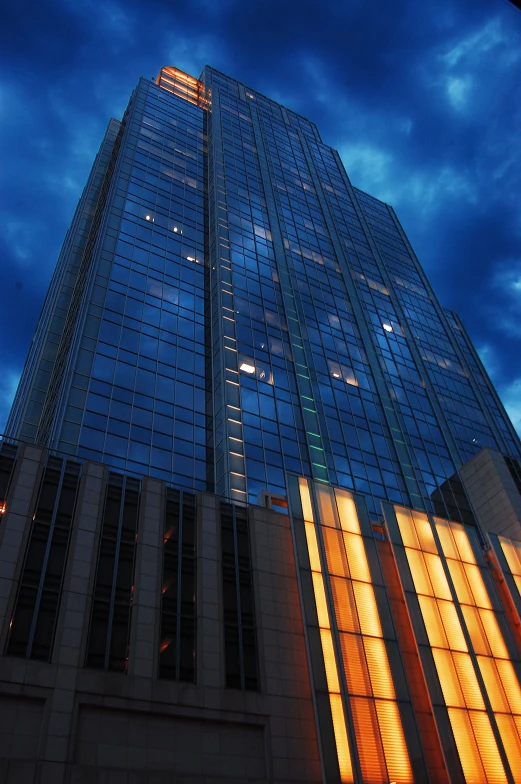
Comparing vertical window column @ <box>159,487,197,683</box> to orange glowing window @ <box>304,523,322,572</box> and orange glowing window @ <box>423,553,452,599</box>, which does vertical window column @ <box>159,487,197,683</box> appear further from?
orange glowing window @ <box>423,553,452,599</box>

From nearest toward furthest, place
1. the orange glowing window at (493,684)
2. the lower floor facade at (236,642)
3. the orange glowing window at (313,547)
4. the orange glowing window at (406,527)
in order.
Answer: the lower floor facade at (236,642)
the orange glowing window at (493,684)
the orange glowing window at (313,547)
the orange glowing window at (406,527)

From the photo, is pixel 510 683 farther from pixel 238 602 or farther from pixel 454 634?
pixel 238 602

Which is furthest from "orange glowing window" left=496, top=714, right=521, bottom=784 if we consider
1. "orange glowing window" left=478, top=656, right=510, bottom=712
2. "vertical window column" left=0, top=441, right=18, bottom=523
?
"vertical window column" left=0, top=441, right=18, bottom=523

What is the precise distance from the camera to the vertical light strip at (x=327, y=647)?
83.4 ft

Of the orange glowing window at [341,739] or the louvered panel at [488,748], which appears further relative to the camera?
the louvered panel at [488,748]

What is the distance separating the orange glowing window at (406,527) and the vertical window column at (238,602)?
9.49 m

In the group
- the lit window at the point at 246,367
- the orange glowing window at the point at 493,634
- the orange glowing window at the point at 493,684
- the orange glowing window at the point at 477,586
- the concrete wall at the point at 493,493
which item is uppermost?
the lit window at the point at 246,367

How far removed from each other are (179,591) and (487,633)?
55.5ft

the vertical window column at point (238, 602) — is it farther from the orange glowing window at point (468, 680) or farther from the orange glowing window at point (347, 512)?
the orange glowing window at point (468, 680)

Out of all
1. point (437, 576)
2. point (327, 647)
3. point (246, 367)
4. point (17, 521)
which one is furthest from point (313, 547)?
point (246, 367)

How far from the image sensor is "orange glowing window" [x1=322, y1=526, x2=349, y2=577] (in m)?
32.3

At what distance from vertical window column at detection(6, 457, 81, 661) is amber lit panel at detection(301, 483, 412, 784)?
494 inches

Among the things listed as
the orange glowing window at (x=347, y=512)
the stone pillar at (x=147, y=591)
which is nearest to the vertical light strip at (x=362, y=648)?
the orange glowing window at (x=347, y=512)

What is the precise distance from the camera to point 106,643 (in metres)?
25.4
